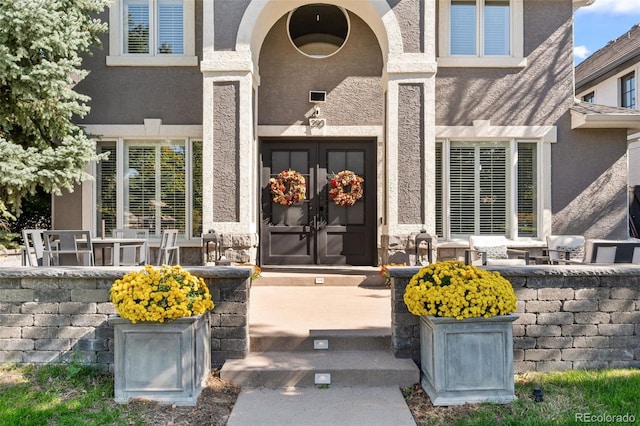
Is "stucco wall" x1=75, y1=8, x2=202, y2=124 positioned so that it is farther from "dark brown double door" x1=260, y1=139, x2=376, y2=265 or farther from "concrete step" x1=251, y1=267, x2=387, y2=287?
"concrete step" x1=251, y1=267, x2=387, y2=287

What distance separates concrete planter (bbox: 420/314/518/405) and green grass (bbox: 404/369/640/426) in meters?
0.12

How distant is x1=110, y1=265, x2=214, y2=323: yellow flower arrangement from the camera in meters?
3.62

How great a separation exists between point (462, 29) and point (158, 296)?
7136 mm

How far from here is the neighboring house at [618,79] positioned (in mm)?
13195

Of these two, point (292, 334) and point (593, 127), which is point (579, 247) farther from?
point (292, 334)

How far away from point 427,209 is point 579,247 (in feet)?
9.71

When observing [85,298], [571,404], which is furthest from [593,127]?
[85,298]

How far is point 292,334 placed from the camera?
14.7 ft

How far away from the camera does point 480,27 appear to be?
810cm

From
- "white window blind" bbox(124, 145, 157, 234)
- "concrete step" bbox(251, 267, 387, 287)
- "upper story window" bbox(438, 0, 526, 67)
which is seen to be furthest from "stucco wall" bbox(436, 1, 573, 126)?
"white window blind" bbox(124, 145, 157, 234)

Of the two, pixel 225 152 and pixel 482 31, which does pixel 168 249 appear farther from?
pixel 482 31

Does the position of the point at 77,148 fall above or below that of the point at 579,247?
above

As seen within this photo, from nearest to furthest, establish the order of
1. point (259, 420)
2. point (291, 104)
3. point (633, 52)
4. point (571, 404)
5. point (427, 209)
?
1. point (259, 420)
2. point (571, 404)
3. point (427, 209)
4. point (291, 104)
5. point (633, 52)

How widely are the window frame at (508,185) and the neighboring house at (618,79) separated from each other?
5839 millimetres
